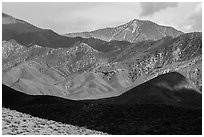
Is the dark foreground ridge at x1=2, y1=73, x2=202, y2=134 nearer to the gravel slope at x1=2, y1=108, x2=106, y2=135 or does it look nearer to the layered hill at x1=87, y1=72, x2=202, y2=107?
the gravel slope at x1=2, y1=108, x2=106, y2=135

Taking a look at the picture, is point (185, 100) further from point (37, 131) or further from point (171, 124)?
point (37, 131)

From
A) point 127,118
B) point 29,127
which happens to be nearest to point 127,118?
point 127,118

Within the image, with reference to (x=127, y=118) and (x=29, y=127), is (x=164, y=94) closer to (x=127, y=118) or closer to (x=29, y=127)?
(x=127, y=118)

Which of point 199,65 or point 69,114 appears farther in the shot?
point 199,65

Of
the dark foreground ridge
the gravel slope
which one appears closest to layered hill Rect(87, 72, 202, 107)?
the dark foreground ridge

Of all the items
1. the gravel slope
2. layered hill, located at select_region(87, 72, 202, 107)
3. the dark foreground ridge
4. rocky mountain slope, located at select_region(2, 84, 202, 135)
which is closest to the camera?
the gravel slope

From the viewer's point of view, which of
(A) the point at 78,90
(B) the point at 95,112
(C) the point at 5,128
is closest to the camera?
(C) the point at 5,128

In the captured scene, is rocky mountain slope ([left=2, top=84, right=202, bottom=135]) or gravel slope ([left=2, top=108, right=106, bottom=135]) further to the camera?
rocky mountain slope ([left=2, top=84, right=202, bottom=135])

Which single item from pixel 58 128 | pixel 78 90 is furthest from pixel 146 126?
pixel 78 90
